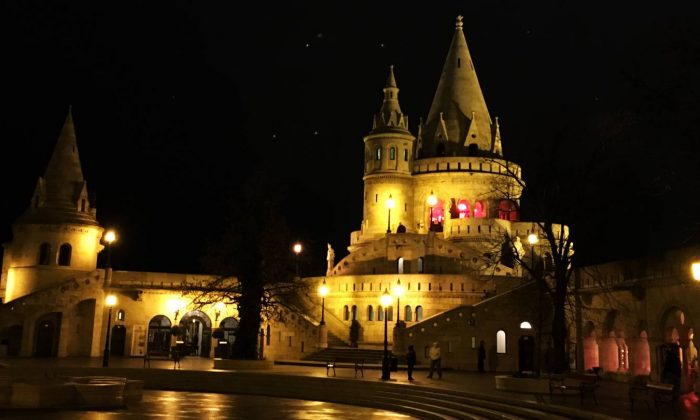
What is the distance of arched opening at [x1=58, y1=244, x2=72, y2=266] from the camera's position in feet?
151

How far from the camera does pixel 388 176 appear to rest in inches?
2404

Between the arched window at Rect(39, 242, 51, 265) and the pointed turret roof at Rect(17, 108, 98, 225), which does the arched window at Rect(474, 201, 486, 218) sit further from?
the arched window at Rect(39, 242, 51, 265)

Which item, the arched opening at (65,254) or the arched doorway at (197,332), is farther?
the arched doorway at (197,332)

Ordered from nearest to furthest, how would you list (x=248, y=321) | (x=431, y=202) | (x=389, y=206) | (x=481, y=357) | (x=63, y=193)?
(x=248, y=321) < (x=481, y=357) < (x=63, y=193) < (x=389, y=206) < (x=431, y=202)

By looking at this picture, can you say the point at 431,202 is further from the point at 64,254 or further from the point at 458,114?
the point at 64,254

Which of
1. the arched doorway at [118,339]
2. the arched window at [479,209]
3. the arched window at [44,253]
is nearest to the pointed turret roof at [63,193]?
the arched window at [44,253]

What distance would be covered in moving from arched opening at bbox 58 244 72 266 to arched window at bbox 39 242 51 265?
2.15 ft

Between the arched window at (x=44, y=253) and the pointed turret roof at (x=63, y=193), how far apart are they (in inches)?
58.9

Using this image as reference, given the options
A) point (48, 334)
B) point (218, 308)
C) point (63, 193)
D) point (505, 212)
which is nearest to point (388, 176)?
point (505, 212)

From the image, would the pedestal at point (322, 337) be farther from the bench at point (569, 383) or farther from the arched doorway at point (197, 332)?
the bench at point (569, 383)

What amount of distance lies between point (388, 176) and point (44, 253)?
2693 centimetres

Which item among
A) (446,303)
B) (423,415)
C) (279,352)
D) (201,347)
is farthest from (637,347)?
(201,347)

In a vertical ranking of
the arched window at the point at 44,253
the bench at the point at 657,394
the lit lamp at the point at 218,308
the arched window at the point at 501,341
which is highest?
the arched window at the point at 44,253

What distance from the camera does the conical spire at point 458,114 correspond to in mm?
62125
